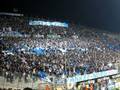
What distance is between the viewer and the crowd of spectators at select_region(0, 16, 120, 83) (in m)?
15.1

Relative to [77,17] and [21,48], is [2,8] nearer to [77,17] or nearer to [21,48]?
[21,48]

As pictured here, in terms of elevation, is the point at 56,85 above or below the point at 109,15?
below

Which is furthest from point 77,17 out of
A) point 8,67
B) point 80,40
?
point 8,67

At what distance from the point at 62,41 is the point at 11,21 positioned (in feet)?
12.6

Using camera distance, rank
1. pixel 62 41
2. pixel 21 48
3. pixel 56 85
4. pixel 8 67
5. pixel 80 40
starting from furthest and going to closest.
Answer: pixel 80 40, pixel 62 41, pixel 21 48, pixel 8 67, pixel 56 85

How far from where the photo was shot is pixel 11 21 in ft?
69.7

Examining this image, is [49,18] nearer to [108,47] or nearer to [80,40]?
[80,40]

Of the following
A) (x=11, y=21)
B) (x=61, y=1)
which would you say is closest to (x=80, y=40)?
(x=61, y=1)

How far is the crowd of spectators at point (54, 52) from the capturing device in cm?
1513

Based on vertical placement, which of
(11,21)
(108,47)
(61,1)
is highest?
(61,1)

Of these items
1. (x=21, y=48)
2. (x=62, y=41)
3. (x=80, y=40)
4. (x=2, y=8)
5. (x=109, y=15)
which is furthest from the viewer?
(x=109, y=15)

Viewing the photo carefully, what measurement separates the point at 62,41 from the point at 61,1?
2.95 metres

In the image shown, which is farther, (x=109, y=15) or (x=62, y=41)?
(x=109, y=15)

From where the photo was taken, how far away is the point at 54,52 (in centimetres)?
1953
